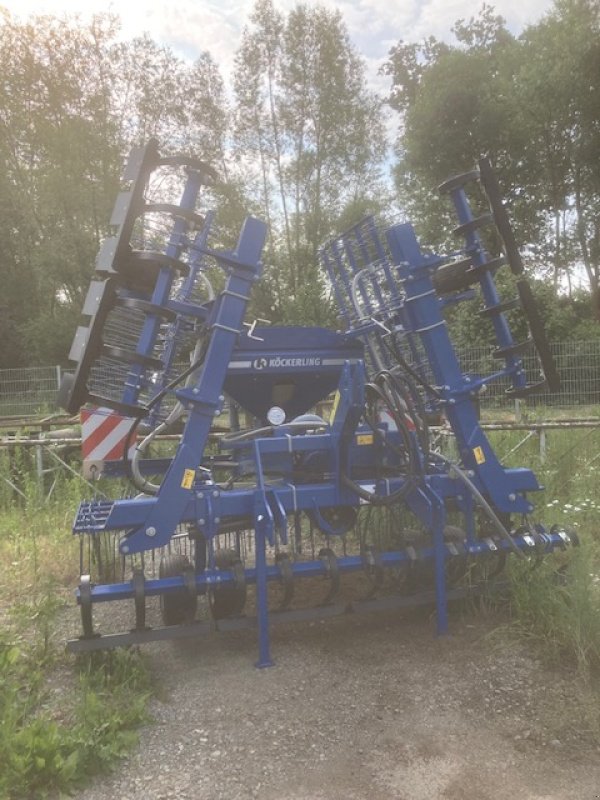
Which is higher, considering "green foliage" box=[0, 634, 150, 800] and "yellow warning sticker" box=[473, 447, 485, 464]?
"yellow warning sticker" box=[473, 447, 485, 464]

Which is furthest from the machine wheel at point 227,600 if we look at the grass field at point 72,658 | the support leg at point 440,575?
the support leg at point 440,575

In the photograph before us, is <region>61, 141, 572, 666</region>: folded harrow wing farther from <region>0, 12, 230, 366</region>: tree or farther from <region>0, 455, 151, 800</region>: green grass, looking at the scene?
<region>0, 12, 230, 366</region>: tree

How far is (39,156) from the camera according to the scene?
78.9ft

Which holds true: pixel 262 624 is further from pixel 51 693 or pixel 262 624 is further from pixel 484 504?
pixel 484 504

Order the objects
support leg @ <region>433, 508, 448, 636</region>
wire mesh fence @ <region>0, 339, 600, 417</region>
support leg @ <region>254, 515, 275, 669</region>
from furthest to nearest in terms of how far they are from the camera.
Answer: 1. wire mesh fence @ <region>0, 339, 600, 417</region>
2. support leg @ <region>433, 508, 448, 636</region>
3. support leg @ <region>254, 515, 275, 669</region>

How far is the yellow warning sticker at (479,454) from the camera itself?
389 centimetres

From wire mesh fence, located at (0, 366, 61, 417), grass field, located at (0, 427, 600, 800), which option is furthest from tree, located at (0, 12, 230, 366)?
grass field, located at (0, 427, 600, 800)

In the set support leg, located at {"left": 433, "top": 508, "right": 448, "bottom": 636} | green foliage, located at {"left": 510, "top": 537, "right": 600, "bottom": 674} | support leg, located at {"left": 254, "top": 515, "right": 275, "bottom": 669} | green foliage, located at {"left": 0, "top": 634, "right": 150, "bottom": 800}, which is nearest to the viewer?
green foliage, located at {"left": 0, "top": 634, "right": 150, "bottom": 800}

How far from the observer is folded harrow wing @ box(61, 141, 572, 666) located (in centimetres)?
354

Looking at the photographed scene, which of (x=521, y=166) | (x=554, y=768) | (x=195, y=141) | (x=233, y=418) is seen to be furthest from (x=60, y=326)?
(x=554, y=768)

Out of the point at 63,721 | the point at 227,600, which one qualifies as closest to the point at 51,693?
the point at 63,721

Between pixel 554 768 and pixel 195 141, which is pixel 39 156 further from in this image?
pixel 554 768

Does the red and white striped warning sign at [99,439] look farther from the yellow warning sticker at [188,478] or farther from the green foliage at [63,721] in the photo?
the green foliage at [63,721]

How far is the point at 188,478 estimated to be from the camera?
3.51 metres
